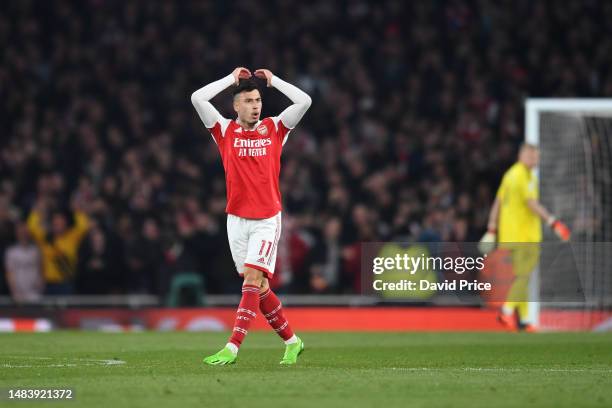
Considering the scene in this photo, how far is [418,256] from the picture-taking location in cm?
1273

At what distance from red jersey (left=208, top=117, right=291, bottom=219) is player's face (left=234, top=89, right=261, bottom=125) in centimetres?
10

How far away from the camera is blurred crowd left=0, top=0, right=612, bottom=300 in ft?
67.3

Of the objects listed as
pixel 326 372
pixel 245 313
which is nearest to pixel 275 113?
pixel 245 313

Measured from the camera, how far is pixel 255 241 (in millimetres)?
10734

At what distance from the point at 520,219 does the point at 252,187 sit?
723 cm

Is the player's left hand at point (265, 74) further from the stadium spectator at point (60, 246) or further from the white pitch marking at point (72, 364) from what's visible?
the stadium spectator at point (60, 246)

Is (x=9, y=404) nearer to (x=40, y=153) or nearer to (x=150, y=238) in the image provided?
(x=150, y=238)

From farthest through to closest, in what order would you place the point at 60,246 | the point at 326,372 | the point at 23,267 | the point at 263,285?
the point at 60,246 → the point at 23,267 → the point at 263,285 → the point at 326,372

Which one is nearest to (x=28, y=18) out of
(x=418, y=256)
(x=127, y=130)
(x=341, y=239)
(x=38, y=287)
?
(x=127, y=130)

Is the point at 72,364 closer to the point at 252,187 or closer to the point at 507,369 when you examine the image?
the point at 252,187

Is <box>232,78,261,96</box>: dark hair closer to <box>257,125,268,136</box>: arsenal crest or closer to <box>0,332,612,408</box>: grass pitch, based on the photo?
<box>257,125,268,136</box>: arsenal crest

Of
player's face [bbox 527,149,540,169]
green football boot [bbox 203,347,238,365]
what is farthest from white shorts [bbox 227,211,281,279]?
player's face [bbox 527,149,540,169]

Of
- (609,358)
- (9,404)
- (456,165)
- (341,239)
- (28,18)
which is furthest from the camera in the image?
(28,18)

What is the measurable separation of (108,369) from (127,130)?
48.1 ft
